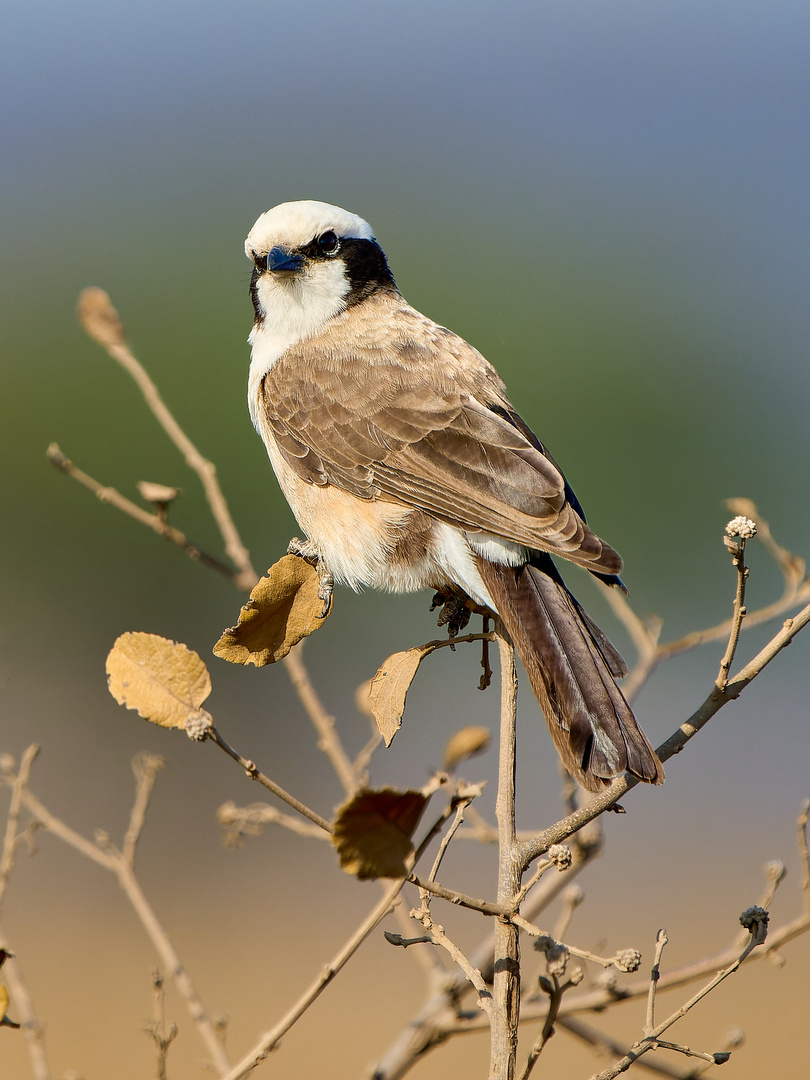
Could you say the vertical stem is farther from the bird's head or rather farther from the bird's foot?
the bird's head

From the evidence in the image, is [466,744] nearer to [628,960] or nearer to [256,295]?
[628,960]

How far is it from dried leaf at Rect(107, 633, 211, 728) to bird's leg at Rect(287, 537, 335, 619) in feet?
1.31

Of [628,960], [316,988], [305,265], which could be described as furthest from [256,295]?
[628,960]

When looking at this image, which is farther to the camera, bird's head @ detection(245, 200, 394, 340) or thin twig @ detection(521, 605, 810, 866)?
bird's head @ detection(245, 200, 394, 340)

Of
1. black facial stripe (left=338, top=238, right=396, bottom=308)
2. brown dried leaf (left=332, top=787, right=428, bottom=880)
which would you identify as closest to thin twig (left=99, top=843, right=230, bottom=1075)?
brown dried leaf (left=332, top=787, right=428, bottom=880)

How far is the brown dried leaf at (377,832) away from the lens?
4.60 ft

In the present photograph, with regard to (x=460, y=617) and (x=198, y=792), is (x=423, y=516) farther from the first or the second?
(x=198, y=792)

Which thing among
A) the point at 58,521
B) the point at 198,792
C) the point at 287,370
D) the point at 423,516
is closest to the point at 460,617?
the point at 423,516

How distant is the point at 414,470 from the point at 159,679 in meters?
1.50

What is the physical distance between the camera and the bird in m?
2.44

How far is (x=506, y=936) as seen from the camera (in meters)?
1.65

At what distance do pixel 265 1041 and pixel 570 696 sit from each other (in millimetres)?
1014

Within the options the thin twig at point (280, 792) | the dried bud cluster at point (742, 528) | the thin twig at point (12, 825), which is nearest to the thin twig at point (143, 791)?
the thin twig at point (12, 825)

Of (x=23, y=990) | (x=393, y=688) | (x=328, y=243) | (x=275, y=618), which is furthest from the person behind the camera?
(x=328, y=243)
